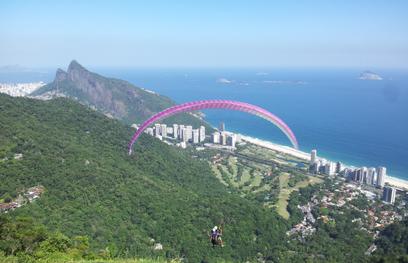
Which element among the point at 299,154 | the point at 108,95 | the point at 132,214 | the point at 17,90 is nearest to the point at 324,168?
the point at 299,154

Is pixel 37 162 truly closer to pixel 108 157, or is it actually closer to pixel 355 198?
pixel 108 157

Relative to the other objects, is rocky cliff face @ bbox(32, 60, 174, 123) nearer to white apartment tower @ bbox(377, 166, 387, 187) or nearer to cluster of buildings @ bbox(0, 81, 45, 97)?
cluster of buildings @ bbox(0, 81, 45, 97)

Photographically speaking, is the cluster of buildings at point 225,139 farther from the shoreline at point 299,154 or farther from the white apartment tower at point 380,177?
the white apartment tower at point 380,177

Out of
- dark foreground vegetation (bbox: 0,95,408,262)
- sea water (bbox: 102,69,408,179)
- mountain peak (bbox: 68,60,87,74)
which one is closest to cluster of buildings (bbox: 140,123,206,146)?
sea water (bbox: 102,69,408,179)

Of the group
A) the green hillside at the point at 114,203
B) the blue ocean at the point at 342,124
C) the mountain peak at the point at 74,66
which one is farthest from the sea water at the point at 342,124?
the mountain peak at the point at 74,66

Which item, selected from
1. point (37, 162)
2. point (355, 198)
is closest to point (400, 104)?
point (355, 198)
